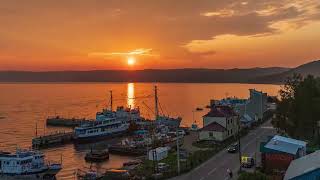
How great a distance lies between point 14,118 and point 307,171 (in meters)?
83.0

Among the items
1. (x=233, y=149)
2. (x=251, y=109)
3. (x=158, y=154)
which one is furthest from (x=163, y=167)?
(x=251, y=109)

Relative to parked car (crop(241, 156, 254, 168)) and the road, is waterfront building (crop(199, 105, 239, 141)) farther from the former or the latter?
parked car (crop(241, 156, 254, 168))

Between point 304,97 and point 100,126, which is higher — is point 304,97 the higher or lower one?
the higher one

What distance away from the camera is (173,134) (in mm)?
54188

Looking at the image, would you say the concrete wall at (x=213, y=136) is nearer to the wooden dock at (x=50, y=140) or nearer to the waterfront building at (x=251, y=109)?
the waterfront building at (x=251, y=109)

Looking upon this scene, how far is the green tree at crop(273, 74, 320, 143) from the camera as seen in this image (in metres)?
35.7

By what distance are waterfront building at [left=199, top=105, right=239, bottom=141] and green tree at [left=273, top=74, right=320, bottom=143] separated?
5702mm

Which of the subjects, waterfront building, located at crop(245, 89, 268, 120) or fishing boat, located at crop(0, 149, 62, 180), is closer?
fishing boat, located at crop(0, 149, 62, 180)

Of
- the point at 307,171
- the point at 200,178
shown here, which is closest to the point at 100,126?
the point at 200,178

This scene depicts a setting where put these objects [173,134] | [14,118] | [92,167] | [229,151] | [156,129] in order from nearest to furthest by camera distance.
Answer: [229,151]
[92,167]
[173,134]
[156,129]
[14,118]

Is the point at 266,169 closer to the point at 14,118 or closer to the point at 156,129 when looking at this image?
the point at 156,129

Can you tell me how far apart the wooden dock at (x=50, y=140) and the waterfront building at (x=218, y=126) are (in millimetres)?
23084

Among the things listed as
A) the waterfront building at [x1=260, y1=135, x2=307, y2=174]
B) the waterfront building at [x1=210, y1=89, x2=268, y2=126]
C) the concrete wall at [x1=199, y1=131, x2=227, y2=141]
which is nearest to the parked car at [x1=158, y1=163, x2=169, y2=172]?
the waterfront building at [x1=260, y1=135, x2=307, y2=174]

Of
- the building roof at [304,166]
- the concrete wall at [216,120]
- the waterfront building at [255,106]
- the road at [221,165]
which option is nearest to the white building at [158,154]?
the road at [221,165]
